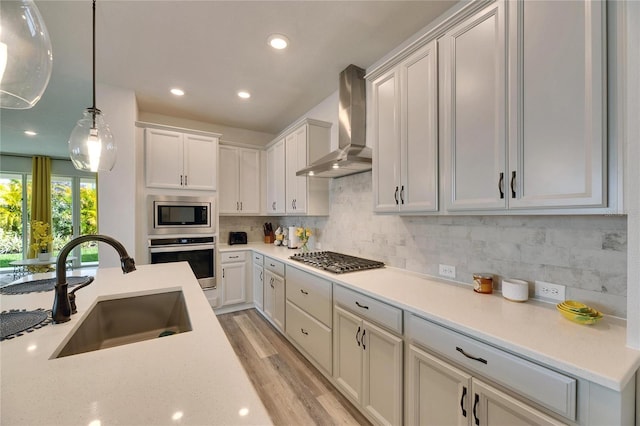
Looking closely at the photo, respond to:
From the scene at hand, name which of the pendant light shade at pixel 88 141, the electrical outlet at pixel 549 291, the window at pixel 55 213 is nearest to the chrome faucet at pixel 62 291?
the pendant light shade at pixel 88 141

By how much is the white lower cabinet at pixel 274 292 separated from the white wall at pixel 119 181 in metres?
1.54

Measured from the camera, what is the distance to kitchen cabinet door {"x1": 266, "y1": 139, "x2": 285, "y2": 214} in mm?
3717

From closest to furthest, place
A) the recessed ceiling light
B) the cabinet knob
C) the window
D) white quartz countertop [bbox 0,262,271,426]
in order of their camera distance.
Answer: white quartz countertop [bbox 0,262,271,426] → the cabinet knob → the recessed ceiling light → the window

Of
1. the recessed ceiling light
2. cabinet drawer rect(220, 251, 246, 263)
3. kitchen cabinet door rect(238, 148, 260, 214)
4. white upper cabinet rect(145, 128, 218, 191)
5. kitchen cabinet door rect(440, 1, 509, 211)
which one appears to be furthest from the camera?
kitchen cabinet door rect(238, 148, 260, 214)

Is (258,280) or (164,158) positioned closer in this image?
(164,158)

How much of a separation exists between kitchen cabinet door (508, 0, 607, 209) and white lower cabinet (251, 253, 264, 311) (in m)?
2.94

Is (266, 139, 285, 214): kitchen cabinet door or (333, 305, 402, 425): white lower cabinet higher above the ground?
(266, 139, 285, 214): kitchen cabinet door

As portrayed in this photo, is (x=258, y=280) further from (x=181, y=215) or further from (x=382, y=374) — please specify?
(x=382, y=374)

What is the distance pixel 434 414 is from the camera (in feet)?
4.33

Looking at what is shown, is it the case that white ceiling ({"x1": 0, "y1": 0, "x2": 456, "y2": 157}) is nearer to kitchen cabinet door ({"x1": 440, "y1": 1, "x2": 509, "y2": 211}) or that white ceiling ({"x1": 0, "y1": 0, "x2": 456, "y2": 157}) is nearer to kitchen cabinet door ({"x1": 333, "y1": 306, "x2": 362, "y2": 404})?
kitchen cabinet door ({"x1": 440, "y1": 1, "x2": 509, "y2": 211})

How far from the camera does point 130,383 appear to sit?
2.32ft

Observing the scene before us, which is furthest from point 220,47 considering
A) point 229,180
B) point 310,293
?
point 310,293

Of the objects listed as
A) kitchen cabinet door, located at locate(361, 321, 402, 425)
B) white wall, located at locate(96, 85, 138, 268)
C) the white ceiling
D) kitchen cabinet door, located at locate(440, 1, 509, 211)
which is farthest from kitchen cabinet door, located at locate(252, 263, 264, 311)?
kitchen cabinet door, located at locate(440, 1, 509, 211)

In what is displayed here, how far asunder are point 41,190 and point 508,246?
8.95 meters
